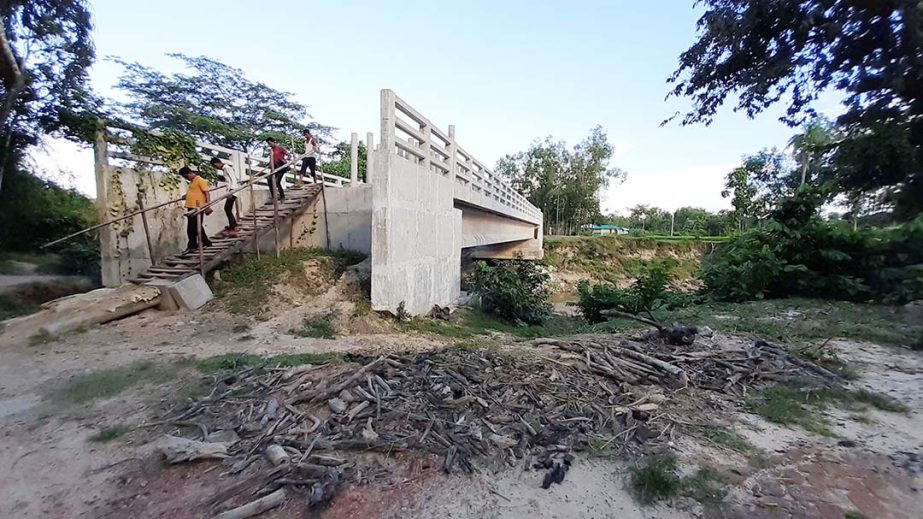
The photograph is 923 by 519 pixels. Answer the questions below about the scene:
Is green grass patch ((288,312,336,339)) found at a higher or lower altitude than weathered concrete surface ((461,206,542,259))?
lower

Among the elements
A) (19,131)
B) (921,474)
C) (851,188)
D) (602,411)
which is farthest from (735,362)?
(19,131)

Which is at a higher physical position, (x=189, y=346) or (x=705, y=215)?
(x=705, y=215)

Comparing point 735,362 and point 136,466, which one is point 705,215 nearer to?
point 735,362

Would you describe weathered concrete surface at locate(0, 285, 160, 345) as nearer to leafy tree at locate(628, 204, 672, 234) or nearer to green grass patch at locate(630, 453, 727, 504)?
green grass patch at locate(630, 453, 727, 504)

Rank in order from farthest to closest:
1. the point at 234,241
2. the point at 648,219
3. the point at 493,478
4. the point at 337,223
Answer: the point at 648,219, the point at 337,223, the point at 234,241, the point at 493,478

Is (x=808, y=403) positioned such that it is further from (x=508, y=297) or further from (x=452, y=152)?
(x=452, y=152)

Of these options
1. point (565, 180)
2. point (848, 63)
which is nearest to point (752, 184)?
point (565, 180)

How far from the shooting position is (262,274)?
27.7 feet

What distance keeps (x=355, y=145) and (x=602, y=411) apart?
11362mm

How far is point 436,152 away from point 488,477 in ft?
25.5

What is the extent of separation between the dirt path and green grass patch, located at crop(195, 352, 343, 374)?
27.4 inches

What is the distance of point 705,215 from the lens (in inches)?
1843

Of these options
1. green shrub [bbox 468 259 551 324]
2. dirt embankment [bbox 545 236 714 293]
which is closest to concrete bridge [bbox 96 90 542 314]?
green shrub [bbox 468 259 551 324]

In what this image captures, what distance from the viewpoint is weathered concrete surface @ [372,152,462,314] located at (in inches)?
275
